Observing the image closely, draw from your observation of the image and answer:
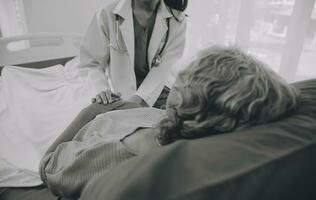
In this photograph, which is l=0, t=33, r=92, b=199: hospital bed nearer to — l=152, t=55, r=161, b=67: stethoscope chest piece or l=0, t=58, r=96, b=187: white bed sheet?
l=0, t=58, r=96, b=187: white bed sheet

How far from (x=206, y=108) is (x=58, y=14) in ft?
7.82

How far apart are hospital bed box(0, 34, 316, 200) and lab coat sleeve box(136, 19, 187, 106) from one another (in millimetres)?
1065

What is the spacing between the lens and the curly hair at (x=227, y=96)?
627mm

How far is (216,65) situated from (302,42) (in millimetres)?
1065

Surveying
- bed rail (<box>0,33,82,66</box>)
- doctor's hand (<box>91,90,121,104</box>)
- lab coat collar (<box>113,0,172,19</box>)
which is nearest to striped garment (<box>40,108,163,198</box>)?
doctor's hand (<box>91,90,121,104</box>)

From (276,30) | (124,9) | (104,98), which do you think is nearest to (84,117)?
(104,98)

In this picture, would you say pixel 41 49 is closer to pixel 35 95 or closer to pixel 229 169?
pixel 35 95

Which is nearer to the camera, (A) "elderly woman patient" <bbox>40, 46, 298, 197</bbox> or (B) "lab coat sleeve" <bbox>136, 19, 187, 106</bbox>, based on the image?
(A) "elderly woman patient" <bbox>40, 46, 298, 197</bbox>

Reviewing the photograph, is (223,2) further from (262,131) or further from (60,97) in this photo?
(262,131)

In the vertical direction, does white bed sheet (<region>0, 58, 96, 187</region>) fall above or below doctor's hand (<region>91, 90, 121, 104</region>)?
below

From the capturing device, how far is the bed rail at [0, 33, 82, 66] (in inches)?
83.7

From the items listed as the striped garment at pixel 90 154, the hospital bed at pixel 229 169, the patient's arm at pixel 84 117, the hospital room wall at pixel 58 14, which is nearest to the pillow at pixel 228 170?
the hospital bed at pixel 229 169

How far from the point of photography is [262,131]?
0.58 m

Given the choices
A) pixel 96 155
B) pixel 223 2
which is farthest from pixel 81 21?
pixel 96 155
